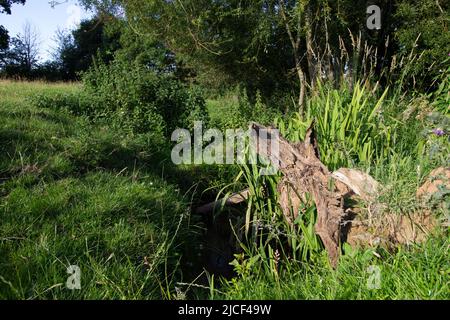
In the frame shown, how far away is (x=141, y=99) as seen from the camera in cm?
704

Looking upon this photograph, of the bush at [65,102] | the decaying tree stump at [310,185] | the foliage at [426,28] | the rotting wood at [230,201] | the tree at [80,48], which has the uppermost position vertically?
the tree at [80,48]

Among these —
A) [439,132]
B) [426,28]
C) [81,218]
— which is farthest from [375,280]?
[426,28]

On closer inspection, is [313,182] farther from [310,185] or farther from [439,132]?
[439,132]

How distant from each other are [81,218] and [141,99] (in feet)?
14.7

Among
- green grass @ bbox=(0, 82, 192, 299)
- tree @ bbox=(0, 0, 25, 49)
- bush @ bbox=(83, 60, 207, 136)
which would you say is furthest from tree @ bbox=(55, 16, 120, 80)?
green grass @ bbox=(0, 82, 192, 299)

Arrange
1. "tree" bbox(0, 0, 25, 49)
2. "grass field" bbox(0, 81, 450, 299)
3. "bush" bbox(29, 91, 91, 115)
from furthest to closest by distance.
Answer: "tree" bbox(0, 0, 25, 49) → "bush" bbox(29, 91, 91, 115) → "grass field" bbox(0, 81, 450, 299)

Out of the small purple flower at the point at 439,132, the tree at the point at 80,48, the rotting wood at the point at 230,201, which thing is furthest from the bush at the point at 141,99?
the tree at the point at 80,48

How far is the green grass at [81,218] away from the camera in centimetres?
215

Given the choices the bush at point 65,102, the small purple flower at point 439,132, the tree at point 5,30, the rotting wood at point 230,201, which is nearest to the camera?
the small purple flower at point 439,132

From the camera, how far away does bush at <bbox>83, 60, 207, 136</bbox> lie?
6559 millimetres

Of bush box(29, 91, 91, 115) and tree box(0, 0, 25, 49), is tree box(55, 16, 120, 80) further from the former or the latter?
bush box(29, 91, 91, 115)

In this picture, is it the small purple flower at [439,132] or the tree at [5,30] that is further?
the tree at [5,30]

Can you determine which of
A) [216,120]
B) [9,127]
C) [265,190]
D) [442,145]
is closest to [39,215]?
[265,190]

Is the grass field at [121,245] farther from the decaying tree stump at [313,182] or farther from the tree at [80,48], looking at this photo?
the tree at [80,48]
